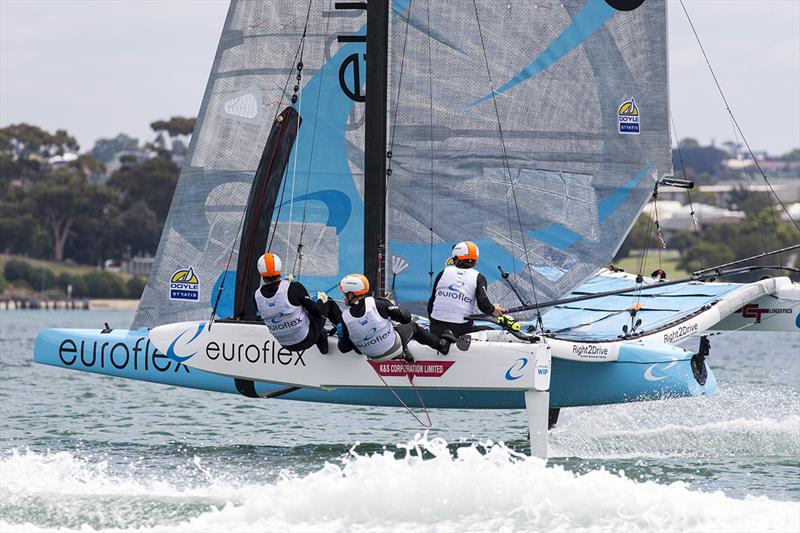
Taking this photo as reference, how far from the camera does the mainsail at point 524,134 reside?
49.8 ft

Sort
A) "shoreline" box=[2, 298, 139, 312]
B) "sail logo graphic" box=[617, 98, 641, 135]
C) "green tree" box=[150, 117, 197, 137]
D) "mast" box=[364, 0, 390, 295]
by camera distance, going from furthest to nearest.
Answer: "green tree" box=[150, 117, 197, 137] → "shoreline" box=[2, 298, 139, 312] → "sail logo graphic" box=[617, 98, 641, 135] → "mast" box=[364, 0, 390, 295]

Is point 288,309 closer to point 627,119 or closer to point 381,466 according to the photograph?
point 381,466

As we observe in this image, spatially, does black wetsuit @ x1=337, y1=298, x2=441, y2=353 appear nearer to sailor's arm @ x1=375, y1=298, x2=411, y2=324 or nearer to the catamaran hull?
sailor's arm @ x1=375, y1=298, x2=411, y2=324

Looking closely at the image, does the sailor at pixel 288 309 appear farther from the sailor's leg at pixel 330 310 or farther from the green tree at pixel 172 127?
the green tree at pixel 172 127

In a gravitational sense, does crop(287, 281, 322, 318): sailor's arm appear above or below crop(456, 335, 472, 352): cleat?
above

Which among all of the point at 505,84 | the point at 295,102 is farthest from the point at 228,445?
the point at 505,84

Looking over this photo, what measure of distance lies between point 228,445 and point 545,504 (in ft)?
18.0

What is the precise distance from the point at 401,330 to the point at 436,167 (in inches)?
116

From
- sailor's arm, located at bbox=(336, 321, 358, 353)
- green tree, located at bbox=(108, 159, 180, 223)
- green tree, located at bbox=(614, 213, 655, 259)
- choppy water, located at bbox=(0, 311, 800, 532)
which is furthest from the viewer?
green tree, located at bbox=(614, 213, 655, 259)

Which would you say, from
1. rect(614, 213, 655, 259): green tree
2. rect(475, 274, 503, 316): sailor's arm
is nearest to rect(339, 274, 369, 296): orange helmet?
rect(475, 274, 503, 316): sailor's arm

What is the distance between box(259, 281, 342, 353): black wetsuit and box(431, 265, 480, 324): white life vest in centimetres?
94

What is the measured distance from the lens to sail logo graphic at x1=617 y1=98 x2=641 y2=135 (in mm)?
15641

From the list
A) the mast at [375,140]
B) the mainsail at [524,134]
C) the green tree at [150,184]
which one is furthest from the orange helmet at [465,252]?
the green tree at [150,184]

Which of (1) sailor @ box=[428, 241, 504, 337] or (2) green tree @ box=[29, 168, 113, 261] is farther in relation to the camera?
(2) green tree @ box=[29, 168, 113, 261]
